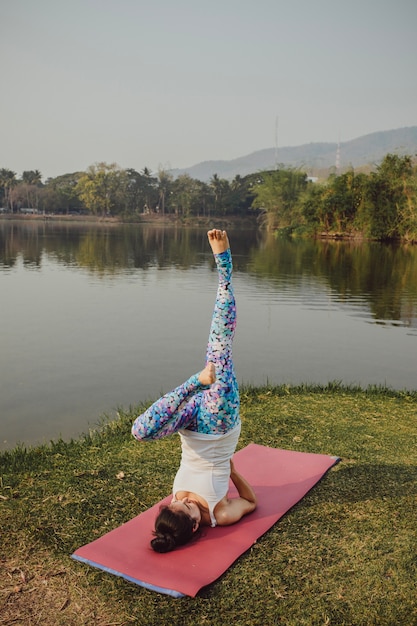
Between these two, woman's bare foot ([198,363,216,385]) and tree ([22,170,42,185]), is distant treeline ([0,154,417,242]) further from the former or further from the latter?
woman's bare foot ([198,363,216,385])

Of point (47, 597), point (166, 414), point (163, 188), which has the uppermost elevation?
point (163, 188)

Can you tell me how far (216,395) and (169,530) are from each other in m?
0.76

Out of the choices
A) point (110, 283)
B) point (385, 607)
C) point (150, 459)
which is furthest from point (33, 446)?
point (110, 283)

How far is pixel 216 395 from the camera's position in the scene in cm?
346

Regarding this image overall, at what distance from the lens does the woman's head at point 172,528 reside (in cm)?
318

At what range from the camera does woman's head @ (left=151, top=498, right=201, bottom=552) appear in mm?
3176

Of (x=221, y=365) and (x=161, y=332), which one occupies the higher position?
(x=221, y=365)

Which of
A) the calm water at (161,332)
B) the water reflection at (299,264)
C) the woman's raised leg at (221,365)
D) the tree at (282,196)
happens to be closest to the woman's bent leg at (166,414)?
the woman's raised leg at (221,365)

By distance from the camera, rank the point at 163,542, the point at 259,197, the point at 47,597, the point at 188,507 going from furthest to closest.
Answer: the point at 259,197, the point at 188,507, the point at 163,542, the point at 47,597

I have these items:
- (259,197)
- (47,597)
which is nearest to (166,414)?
(47,597)

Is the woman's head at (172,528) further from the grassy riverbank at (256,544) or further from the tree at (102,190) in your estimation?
the tree at (102,190)

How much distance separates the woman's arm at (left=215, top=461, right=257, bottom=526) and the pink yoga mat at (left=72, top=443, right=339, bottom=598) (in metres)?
0.04

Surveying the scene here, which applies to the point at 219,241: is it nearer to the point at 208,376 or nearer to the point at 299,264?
the point at 208,376

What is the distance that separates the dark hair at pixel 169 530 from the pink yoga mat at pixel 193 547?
1.9 inches
